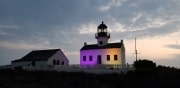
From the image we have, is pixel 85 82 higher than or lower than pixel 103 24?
lower

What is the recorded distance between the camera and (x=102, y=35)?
173 feet

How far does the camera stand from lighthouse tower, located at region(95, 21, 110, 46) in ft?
173

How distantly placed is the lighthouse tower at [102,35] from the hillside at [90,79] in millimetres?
12251

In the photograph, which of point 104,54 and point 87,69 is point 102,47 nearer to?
point 104,54

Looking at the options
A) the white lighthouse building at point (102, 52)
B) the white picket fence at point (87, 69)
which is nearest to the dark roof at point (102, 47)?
the white lighthouse building at point (102, 52)

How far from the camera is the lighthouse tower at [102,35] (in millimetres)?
52625

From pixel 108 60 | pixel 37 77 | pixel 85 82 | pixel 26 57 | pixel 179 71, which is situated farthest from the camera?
pixel 26 57

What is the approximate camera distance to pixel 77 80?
37531 millimetres

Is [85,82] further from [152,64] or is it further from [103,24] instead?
[103,24]

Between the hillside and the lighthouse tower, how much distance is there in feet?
40.2

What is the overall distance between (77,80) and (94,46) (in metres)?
16.1

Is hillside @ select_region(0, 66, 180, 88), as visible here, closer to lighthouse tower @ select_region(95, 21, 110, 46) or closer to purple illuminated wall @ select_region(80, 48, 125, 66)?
purple illuminated wall @ select_region(80, 48, 125, 66)

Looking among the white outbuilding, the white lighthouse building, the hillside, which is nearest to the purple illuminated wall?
the white lighthouse building

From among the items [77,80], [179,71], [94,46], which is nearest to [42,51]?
[94,46]
